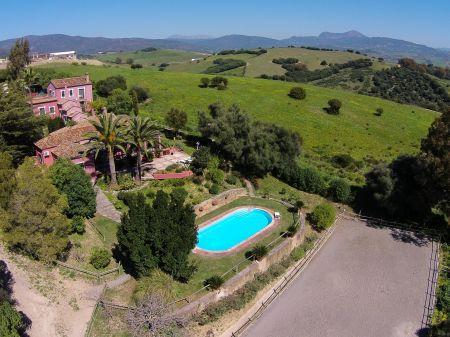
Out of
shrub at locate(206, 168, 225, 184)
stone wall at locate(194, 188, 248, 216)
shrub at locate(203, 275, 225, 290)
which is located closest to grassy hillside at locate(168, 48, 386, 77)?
shrub at locate(206, 168, 225, 184)

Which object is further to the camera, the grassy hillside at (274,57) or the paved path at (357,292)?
the grassy hillside at (274,57)

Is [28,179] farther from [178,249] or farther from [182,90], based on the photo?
[182,90]

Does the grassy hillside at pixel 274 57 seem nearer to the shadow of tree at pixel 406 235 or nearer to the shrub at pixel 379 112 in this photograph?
the shrub at pixel 379 112

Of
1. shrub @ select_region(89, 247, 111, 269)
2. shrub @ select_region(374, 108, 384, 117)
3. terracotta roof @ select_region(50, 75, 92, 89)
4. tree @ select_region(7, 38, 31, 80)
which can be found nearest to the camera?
shrub @ select_region(89, 247, 111, 269)

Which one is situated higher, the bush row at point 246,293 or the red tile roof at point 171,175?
the red tile roof at point 171,175

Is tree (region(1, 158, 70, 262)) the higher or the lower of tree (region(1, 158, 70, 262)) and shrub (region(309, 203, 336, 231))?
the higher

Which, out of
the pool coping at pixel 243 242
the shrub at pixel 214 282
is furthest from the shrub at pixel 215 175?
the shrub at pixel 214 282

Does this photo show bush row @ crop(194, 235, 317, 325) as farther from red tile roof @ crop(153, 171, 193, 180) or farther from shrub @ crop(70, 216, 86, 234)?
red tile roof @ crop(153, 171, 193, 180)

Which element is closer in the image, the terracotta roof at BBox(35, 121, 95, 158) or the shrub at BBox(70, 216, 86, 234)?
the shrub at BBox(70, 216, 86, 234)
